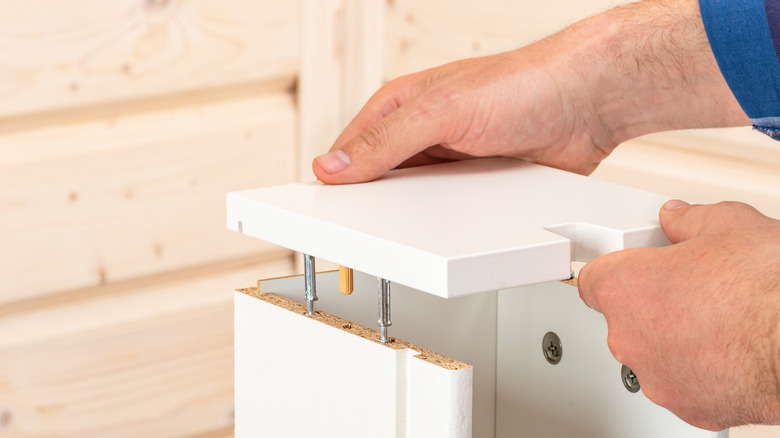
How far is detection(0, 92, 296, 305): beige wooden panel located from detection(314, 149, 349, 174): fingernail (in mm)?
602

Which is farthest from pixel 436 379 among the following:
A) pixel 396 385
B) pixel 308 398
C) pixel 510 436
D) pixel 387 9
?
pixel 387 9

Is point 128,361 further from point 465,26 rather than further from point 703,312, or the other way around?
point 703,312

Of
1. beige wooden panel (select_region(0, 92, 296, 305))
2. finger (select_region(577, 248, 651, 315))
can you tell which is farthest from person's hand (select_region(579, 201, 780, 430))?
beige wooden panel (select_region(0, 92, 296, 305))

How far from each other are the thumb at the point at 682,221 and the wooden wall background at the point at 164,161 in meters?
0.43

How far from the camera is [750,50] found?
0.81 m

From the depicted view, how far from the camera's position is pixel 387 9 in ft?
5.02

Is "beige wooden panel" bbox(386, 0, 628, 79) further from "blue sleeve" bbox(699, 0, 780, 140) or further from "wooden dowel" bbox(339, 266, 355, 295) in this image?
"wooden dowel" bbox(339, 266, 355, 295)

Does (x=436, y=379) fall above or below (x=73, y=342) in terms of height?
above

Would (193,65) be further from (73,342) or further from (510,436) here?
(510,436)

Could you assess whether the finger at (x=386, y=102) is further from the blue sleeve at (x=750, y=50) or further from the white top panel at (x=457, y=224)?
the blue sleeve at (x=750, y=50)

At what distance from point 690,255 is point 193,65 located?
2.92 ft

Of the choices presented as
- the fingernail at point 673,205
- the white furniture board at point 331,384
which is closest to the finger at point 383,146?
the white furniture board at point 331,384

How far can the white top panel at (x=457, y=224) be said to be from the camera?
612mm

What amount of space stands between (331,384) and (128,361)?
0.76 meters
